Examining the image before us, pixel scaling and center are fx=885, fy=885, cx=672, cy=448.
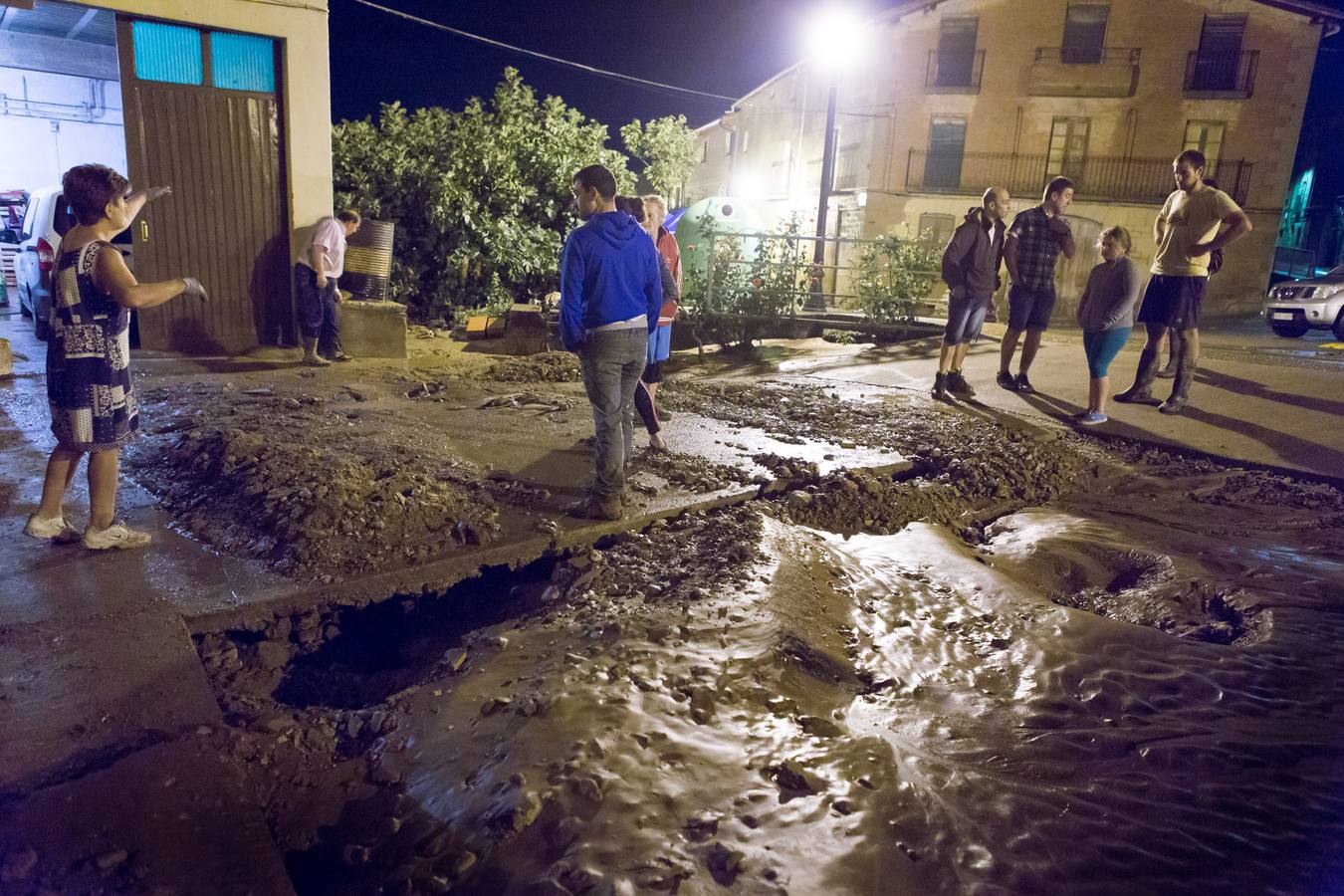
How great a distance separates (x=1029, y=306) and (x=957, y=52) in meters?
24.5

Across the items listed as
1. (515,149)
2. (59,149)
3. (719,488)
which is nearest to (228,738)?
(719,488)

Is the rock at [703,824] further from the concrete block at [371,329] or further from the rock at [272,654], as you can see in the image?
the concrete block at [371,329]

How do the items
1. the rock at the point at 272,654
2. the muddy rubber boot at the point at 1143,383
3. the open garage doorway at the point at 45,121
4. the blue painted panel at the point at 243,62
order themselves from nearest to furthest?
1. the rock at the point at 272,654
2. the muddy rubber boot at the point at 1143,383
3. the blue painted panel at the point at 243,62
4. the open garage doorway at the point at 45,121

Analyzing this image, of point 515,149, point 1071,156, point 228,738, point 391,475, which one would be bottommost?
point 228,738

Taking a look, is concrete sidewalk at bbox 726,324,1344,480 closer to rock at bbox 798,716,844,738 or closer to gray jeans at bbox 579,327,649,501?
gray jeans at bbox 579,327,649,501

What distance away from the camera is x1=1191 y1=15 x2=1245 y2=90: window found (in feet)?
86.2

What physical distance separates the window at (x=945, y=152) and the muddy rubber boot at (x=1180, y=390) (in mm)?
24033

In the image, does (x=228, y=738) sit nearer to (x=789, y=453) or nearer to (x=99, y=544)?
(x=99, y=544)

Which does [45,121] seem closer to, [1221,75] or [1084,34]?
[1084,34]

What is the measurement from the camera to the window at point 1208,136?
26.8 meters

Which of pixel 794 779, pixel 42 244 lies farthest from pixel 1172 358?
pixel 42 244

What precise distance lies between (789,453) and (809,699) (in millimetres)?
3131

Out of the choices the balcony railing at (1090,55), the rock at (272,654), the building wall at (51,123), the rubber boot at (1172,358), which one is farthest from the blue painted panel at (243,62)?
the balcony railing at (1090,55)

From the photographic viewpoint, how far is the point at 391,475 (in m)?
4.88
